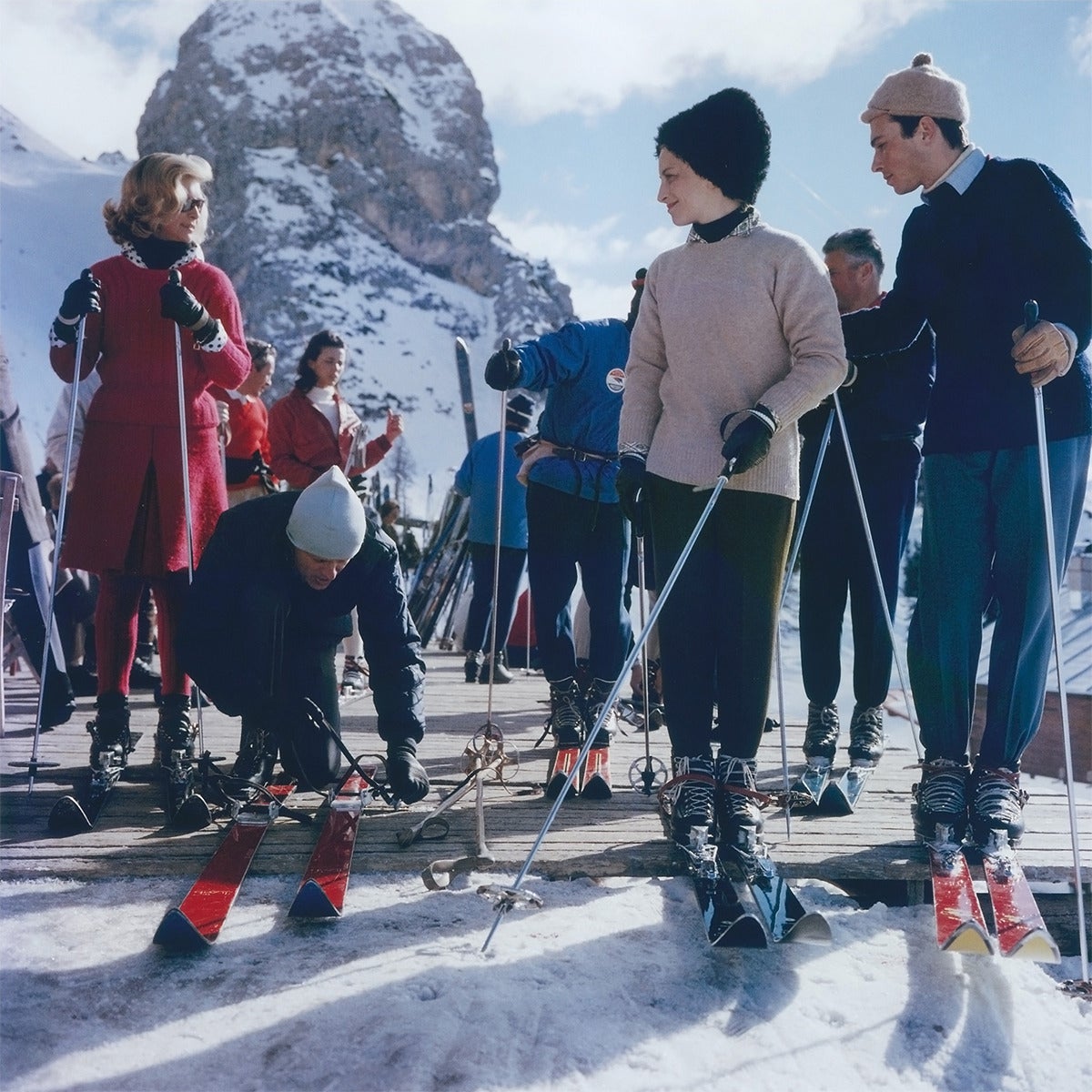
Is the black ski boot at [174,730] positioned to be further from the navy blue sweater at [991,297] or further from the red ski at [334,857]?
the navy blue sweater at [991,297]

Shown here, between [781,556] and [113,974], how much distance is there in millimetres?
1734

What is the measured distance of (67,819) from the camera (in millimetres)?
2750

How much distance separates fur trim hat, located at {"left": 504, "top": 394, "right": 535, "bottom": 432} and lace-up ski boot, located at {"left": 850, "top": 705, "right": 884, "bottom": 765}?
308cm

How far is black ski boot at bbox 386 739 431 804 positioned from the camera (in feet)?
8.97

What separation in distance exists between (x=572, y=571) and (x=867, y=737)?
3.79ft

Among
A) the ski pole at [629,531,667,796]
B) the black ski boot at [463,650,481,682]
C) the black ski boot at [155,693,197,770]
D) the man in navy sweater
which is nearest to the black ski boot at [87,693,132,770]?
the black ski boot at [155,693,197,770]

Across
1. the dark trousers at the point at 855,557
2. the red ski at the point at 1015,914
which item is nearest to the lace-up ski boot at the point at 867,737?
the dark trousers at the point at 855,557

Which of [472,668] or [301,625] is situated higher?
[301,625]

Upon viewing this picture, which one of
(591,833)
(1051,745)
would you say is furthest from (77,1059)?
(1051,745)

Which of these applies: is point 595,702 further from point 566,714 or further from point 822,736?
point 822,736

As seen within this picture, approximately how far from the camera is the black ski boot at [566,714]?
3533mm

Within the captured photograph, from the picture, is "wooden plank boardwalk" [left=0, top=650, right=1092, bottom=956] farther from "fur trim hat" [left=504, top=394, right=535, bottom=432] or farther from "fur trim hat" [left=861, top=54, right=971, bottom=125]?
"fur trim hat" [left=504, top=394, right=535, bottom=432]

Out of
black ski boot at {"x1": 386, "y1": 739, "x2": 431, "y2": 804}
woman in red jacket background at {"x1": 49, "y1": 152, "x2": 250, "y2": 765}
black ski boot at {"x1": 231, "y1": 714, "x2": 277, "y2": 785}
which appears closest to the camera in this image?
black ski boot at {"x1": 386, "y1": 739, "x2": 431, "y2": 804}

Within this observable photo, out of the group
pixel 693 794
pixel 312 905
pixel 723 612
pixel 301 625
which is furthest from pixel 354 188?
pixel 312 905
